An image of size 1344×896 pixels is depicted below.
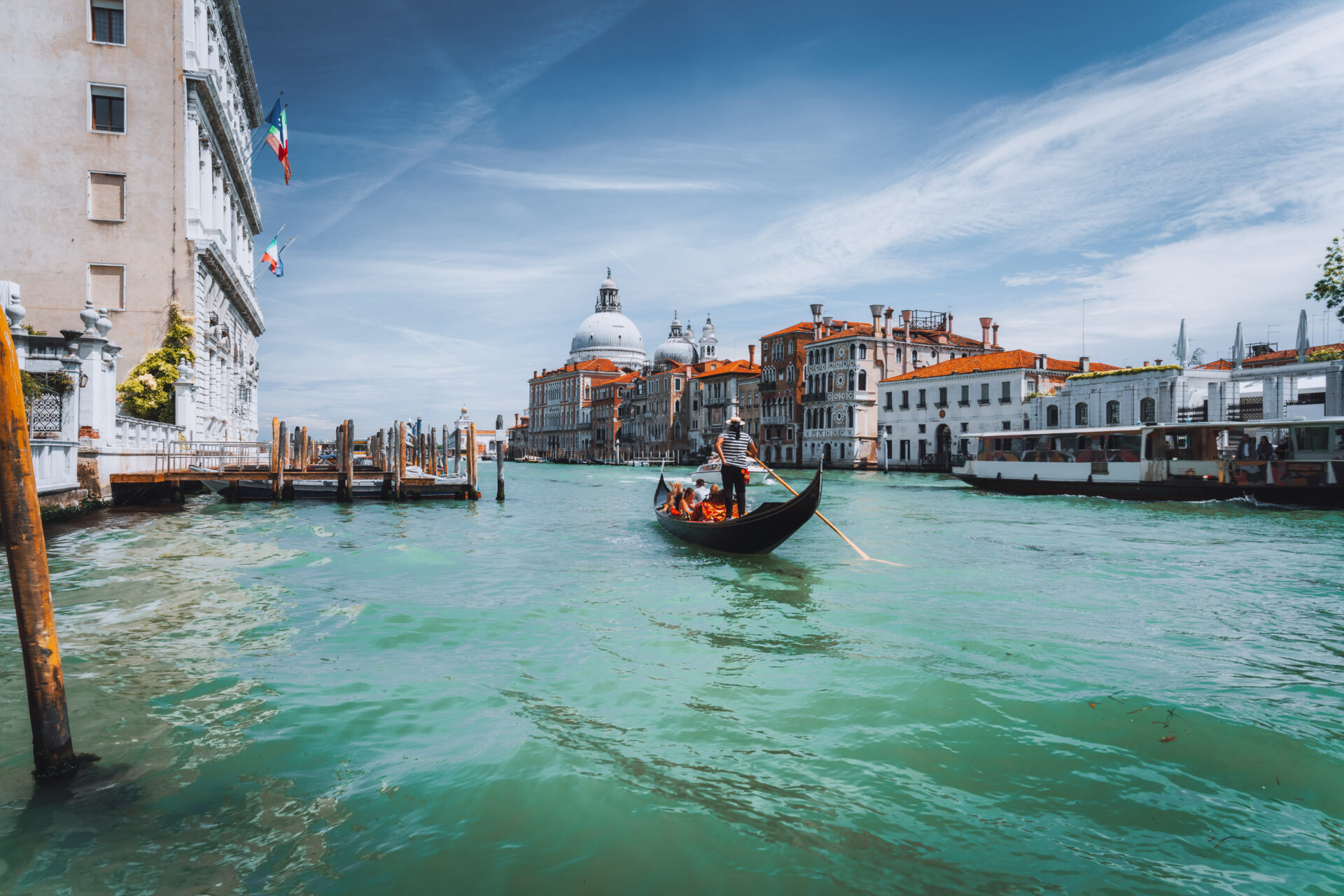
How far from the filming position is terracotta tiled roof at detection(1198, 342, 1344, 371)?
24125 millimetres

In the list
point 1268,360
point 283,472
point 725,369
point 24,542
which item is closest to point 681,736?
point 24,542

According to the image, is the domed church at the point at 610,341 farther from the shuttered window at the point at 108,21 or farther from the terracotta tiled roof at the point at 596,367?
the shuttered window at the point at 108,21

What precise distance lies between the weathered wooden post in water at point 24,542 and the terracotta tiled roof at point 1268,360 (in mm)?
29275

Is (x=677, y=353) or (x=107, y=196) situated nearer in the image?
(x=107, y=196)

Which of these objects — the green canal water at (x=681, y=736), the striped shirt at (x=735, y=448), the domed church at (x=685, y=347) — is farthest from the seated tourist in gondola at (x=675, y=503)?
the domed church at (x=685, y=347)

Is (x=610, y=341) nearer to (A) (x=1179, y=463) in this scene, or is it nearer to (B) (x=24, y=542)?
(A) (x=1179, y=463)

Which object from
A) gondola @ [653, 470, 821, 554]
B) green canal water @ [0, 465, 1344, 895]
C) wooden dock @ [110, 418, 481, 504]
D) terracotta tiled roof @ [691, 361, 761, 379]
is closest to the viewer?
green canal water @ [0, 465, 1344, 895]

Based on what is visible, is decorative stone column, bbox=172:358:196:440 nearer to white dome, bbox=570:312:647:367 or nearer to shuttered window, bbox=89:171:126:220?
shuttered window, bbox=89:171:126:220

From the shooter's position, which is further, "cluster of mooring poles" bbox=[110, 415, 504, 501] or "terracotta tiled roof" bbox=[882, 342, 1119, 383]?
"terracotta tiled roof" bbox=[882, 342, 1119, 383]

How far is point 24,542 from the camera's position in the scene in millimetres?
2307

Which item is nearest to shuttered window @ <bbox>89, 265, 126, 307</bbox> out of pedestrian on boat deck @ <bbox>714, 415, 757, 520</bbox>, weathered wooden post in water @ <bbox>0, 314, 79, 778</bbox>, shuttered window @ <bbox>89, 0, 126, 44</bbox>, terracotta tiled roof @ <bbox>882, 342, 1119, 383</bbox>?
shuttered window @ <bbox>89, 0, 126, 44</bbox>

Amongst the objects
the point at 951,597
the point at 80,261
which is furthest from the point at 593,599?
the point at 80,261

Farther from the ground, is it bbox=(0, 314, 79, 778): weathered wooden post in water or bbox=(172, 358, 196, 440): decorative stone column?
bbox=(172, 358, 196, 440): decorative stone column

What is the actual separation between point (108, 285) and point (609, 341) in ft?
215
